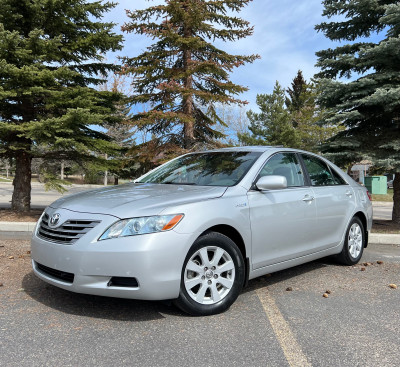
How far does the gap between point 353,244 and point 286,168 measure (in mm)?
1765

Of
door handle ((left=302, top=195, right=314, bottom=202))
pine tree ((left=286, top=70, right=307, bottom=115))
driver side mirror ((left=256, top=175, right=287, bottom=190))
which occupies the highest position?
pine tree ((left=286, top=70, right=307, bottom=115))

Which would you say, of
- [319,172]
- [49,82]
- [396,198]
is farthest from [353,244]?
[49,82]

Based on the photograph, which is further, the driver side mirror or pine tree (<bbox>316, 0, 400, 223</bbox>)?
pine tree (<bbox>316, 0, 400, 223</bbox>)

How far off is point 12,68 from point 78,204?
521cm

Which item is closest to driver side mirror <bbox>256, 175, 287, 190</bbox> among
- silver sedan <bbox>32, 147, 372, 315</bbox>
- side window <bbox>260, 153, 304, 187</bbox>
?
silver sedan <bbox>32, 147, 372, 315</bbox>

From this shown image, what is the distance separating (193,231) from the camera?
330 centimetres

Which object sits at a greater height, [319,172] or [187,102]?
[187,102]

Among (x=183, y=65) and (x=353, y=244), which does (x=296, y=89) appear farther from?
(x=353, y=244)

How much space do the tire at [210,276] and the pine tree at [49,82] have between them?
514 centimetres

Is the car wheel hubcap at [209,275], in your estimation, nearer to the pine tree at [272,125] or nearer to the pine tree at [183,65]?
the pine tree at [183,65]

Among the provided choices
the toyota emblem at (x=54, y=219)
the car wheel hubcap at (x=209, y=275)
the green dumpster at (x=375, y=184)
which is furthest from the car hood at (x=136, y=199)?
the green dumpster at (x=375, y=184)

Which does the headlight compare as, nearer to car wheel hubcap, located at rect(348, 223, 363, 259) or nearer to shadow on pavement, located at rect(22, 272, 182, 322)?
shadow on pavement, located at rect(22, 272, 182, 322)

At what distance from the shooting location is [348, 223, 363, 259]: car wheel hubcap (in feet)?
17.8

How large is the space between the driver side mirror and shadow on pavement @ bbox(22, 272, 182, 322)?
148 centimetres
